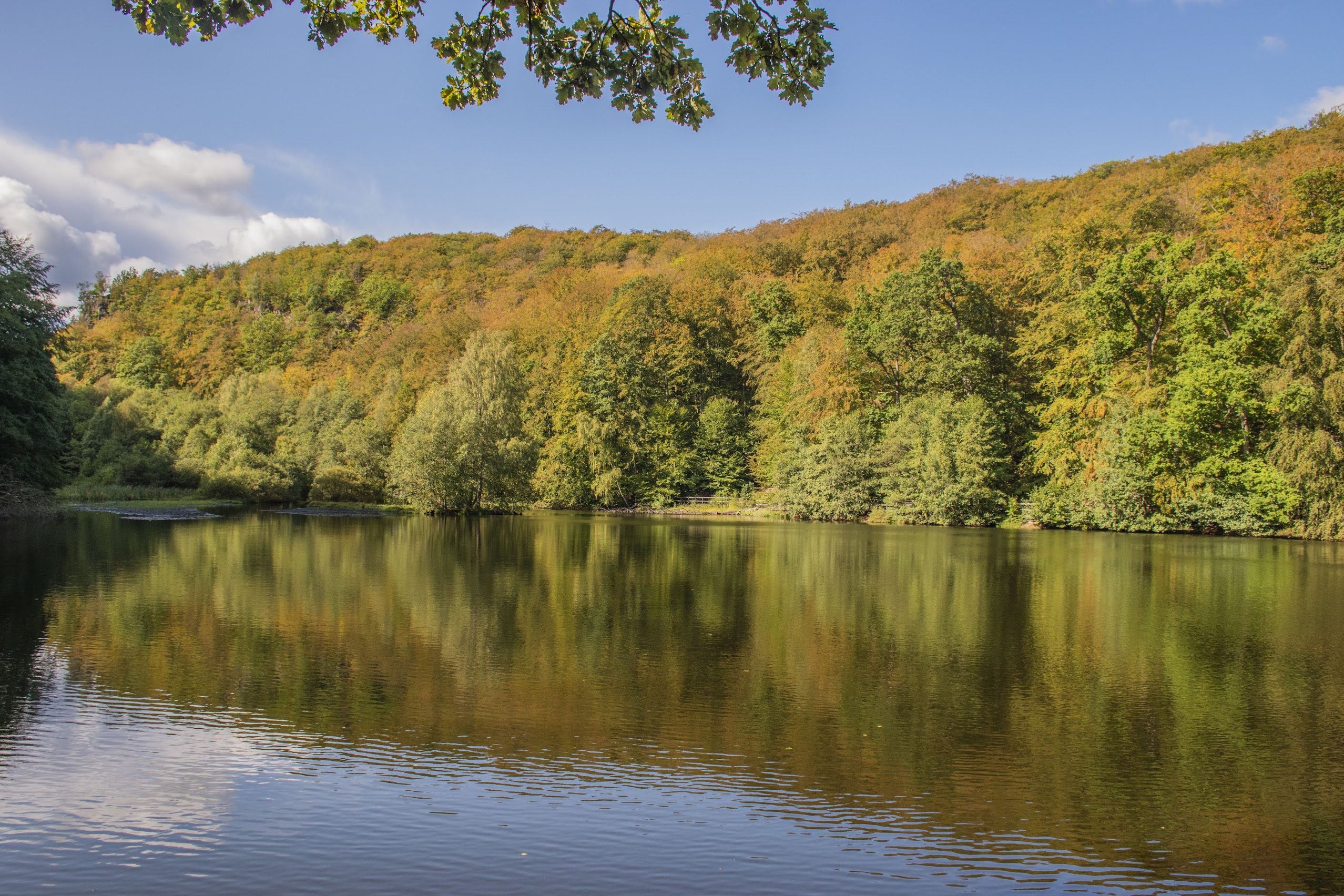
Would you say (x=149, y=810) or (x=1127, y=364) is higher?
(x=1127, y=364)

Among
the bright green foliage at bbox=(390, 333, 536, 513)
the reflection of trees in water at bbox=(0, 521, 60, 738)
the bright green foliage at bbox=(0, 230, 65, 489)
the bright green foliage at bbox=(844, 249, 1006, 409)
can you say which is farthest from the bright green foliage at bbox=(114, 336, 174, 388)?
the bright green foliage at bbox=(844, 249, 1006, 409)

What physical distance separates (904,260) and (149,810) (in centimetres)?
5854

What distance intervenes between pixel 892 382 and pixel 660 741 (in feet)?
149

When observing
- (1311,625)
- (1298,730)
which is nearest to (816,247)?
(1311,625)

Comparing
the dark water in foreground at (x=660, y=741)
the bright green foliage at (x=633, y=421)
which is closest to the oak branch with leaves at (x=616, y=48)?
the dark water in foreground at (x=660, y=741)

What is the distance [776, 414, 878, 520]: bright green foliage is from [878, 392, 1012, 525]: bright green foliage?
1038 millimetres

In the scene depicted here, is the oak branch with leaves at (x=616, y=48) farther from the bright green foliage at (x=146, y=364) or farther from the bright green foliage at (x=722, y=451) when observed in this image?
the bright green foliage at (x=146, y=364)

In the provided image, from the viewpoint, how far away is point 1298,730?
8070 mm

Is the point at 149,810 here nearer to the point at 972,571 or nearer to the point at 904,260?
the point at 972,571

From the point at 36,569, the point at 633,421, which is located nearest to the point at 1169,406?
the point at 633,421

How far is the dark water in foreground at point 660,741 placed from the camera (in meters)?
5.20

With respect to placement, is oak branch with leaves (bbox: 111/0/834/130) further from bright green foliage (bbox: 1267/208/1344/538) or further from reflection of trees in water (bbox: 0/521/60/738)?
bright green foliage (bbox: 1267/208/1344/538)

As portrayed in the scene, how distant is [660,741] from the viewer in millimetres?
7359

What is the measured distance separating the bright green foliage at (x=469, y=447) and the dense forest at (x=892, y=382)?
0.53 ft
